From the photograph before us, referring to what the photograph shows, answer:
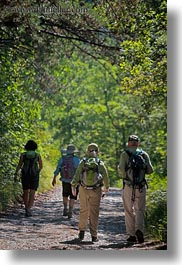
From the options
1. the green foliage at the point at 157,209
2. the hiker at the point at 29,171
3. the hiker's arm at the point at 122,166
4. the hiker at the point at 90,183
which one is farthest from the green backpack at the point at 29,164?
the green foliage at the point at 157,209

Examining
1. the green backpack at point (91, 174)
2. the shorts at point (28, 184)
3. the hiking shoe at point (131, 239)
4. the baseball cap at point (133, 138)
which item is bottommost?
the hiking shoe at point (131, 239)

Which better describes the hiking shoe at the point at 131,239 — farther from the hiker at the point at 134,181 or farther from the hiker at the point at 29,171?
the hiker at the point at 29,171

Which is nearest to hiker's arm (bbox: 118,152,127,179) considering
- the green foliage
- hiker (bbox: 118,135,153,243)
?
hiker (bbox: 118,135,153,243)

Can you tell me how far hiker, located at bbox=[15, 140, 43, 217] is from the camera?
268 inches

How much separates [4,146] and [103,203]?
1.15 metres

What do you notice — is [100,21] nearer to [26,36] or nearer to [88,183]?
[26,36]

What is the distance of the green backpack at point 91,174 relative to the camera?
668 cm

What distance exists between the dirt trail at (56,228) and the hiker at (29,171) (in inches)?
2.6

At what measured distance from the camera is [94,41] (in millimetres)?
7238

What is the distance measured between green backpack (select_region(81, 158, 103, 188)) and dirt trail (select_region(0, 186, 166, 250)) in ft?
0.54

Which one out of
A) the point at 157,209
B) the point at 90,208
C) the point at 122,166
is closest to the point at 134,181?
the point at 122,166

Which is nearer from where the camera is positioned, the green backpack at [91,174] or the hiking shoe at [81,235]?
the hiking shoe at [81,235]

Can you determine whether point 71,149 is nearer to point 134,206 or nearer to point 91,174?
point 91,174

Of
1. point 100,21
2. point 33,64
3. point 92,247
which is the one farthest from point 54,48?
point 92,247
